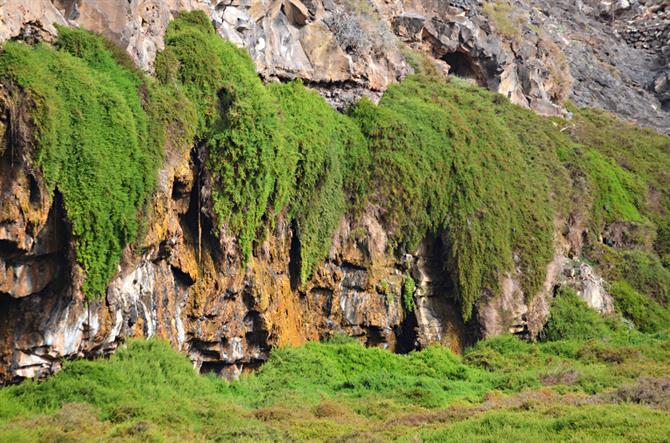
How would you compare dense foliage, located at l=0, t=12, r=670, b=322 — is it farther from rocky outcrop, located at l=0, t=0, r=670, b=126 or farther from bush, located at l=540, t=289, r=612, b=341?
bush, located at l=540, t=289, r=612, b=341

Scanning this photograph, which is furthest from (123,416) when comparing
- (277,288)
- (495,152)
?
(495,152)

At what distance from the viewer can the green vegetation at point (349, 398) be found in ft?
43.4

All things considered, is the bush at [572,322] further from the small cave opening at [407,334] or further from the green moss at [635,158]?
the green moss at [635,158]

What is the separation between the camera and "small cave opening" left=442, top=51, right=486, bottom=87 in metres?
36.9

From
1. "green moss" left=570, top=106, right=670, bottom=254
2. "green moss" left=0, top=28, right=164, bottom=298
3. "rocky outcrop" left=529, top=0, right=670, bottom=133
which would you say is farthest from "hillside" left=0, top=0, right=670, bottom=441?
"rocky outcrop" left=529, top=0, right=670, bottom=133

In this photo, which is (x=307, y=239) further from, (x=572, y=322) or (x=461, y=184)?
(x=572, y=322)

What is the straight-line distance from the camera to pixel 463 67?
37.5 meters

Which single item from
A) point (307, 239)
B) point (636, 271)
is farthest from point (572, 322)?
point (307, 239)

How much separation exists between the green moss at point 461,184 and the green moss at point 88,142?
33.8 feet

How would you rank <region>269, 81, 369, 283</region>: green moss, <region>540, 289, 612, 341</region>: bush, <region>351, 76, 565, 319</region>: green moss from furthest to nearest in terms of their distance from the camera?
Answer: <region>540, 289, 612, 341</region>: bush → <region>351, 76, 565, 319</region>: green moss → <region>269, 81, 369, 283</region>: green moss

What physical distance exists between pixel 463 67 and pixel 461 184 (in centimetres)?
1221

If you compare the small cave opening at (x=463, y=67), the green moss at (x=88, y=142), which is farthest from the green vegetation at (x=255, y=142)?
the small cave opening at (x=463, y=67)

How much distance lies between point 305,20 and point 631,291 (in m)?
16.0

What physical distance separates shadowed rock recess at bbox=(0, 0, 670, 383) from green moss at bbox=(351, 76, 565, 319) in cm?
10
